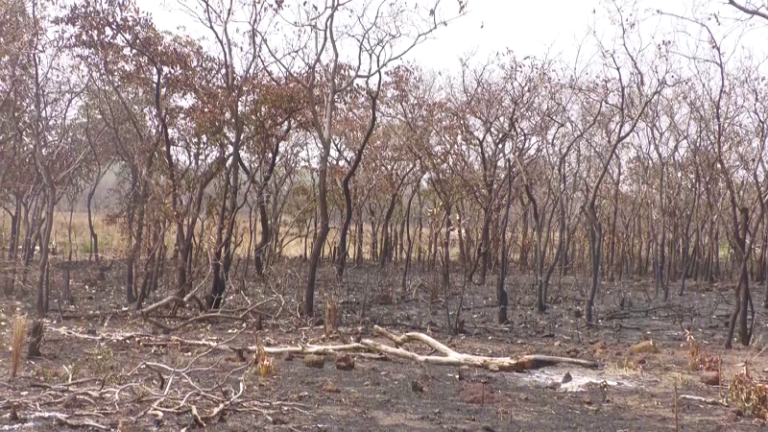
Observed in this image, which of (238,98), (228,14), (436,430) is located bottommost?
(436,430)

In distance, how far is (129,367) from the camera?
774 centimetres

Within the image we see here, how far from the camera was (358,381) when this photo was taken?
25.0ft

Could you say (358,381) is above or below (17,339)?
below

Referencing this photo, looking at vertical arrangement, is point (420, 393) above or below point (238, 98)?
below

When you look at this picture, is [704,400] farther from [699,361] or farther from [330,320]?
[330,320]

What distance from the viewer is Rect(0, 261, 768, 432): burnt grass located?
6094 millimetres

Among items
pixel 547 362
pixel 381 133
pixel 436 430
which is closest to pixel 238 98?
pixel 547 362

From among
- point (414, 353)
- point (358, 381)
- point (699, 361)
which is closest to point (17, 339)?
point (358, 381)

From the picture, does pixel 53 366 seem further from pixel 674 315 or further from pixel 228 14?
pixel 674 315

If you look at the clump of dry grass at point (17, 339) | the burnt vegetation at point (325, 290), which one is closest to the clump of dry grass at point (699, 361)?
the burnt vegetation at point (325, 290)

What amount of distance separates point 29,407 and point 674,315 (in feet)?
36.0

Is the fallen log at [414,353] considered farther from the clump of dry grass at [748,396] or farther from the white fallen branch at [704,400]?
the clump of dry grass at [748,396]

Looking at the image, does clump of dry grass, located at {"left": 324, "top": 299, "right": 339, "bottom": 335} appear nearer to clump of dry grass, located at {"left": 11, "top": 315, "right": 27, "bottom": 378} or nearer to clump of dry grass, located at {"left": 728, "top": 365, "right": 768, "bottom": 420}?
clump of dry grass, located at {"left": 11, "top": 315, "right": 27, "bottom": 378}

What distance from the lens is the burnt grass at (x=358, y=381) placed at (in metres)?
6.09
